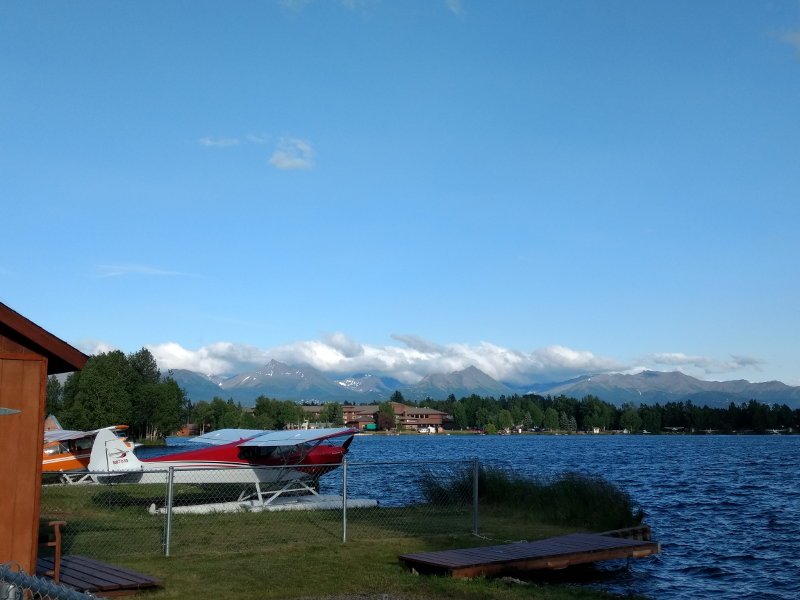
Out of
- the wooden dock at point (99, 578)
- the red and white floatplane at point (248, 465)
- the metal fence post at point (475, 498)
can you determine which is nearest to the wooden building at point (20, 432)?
the wooden dock at point (99, 578)

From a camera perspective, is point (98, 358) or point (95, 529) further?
point (98, 358)

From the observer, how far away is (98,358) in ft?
267

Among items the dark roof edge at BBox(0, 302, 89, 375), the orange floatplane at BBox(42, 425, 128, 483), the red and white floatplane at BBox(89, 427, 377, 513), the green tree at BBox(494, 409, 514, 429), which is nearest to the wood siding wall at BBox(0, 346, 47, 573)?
the dark roof edge at BBox(0, 302, 89, 375)

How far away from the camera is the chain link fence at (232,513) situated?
14094mm

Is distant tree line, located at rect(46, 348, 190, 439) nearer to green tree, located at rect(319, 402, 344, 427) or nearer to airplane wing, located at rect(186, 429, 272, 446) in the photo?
airplane wing, located at rect(186, 429, 272, 446)

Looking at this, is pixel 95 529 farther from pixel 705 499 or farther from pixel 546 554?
pixel 705 499

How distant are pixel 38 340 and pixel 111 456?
15601mm

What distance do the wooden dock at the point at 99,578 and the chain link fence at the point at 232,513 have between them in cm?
216

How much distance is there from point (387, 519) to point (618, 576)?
550 centimetres

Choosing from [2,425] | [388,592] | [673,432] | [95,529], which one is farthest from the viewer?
[673,432]

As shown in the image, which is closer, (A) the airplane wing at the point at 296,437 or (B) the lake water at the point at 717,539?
(B) the lake water at the point at 717,539

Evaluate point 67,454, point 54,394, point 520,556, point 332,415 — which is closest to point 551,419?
point 332,415

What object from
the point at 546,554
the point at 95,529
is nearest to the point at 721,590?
the point at 546,554

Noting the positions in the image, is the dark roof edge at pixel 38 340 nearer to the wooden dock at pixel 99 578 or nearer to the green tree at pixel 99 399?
the wooden dock at pixel 99 578
